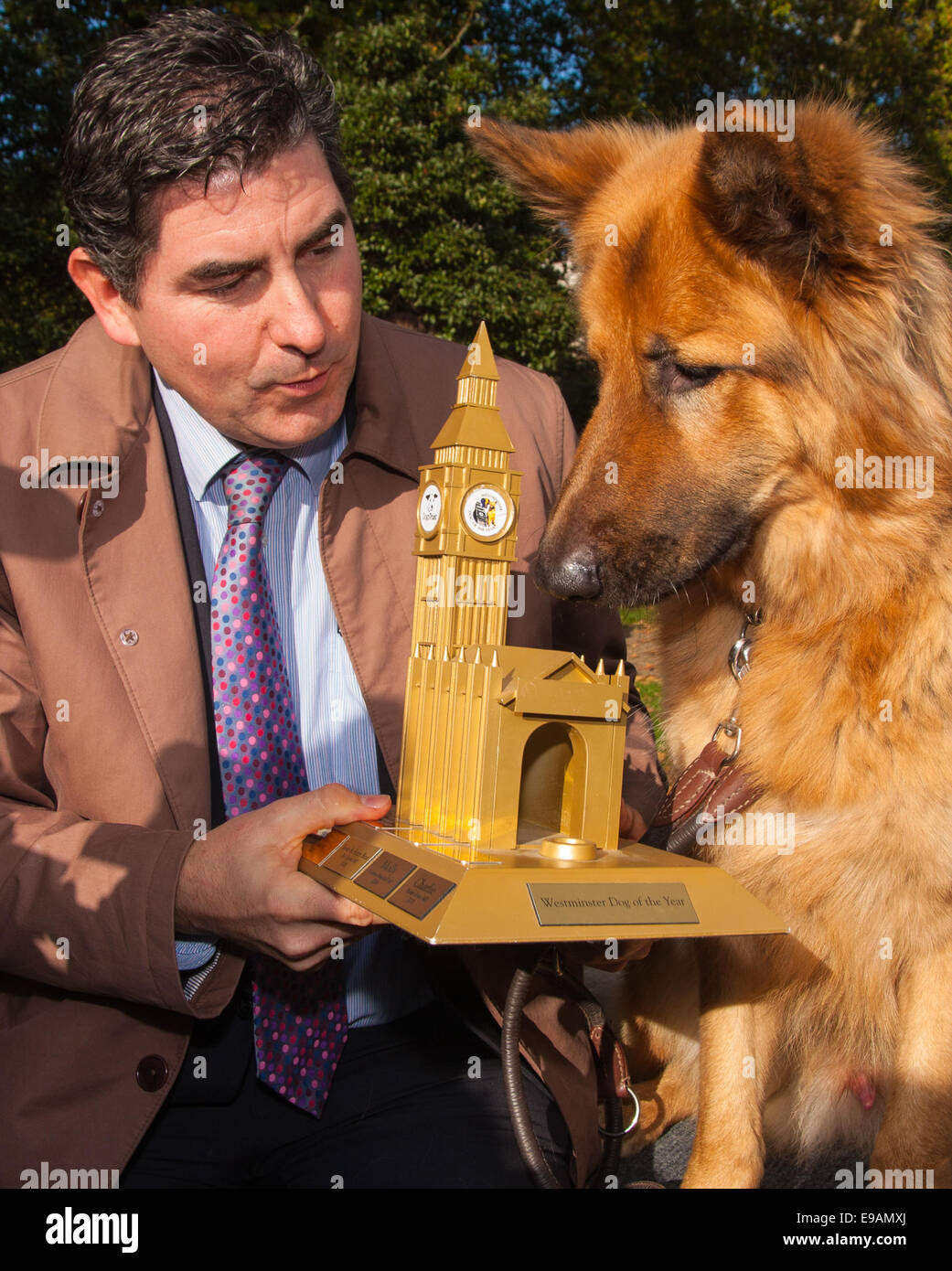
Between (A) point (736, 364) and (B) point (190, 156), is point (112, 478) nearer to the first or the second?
(B) point (190, 156)

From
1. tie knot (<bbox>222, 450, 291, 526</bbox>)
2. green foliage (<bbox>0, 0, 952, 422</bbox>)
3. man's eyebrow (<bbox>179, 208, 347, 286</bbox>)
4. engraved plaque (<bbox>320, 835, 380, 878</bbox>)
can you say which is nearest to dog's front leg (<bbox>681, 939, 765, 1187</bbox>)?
engraved plaque (<bbox>320, 835, 380, 878</bbox>)

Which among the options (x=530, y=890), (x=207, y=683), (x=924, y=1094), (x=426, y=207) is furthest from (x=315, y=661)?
(x=426, y=207)

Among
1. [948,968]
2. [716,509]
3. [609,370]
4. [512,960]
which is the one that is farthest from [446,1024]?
[609,370]

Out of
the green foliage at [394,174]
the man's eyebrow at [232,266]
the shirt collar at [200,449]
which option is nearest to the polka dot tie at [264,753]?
the shirt collar at [200,449]

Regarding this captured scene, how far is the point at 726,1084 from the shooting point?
262 centimetres

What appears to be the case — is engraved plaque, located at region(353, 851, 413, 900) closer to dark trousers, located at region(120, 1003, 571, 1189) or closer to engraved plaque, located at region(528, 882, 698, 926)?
engraved plaque, located at region(528, 882, 698, 926)

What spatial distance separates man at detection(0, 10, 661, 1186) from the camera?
7.49 feet

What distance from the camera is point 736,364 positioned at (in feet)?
8.05

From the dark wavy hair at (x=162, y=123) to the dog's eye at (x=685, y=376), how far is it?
106 centimetres

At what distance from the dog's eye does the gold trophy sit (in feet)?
1.71

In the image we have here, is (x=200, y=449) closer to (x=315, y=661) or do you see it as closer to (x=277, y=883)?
(x=315, y=661)

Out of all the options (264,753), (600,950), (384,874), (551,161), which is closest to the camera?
(384,874)

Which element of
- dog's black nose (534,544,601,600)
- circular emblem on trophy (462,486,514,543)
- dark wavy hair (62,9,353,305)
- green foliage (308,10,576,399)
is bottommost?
dog's black nose (534,544,601,600)

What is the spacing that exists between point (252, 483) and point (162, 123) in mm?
843
